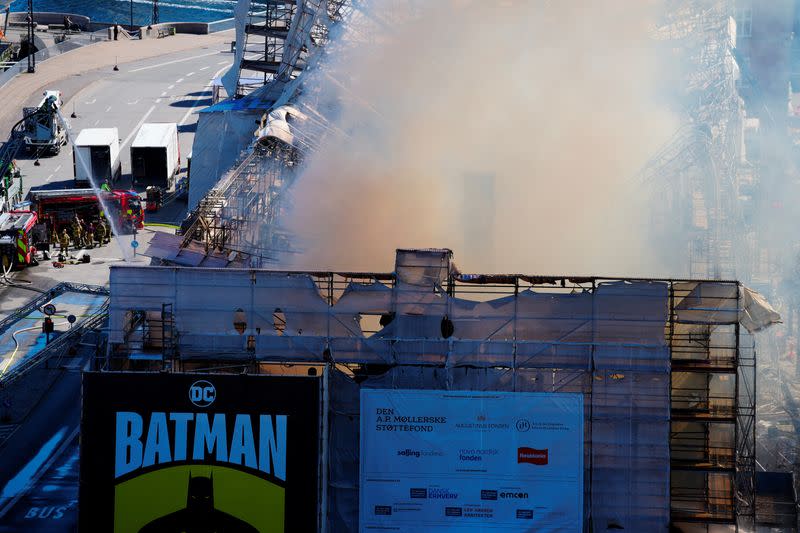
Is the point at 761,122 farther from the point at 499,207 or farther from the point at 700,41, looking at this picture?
the point at 499,207

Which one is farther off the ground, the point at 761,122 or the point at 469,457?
the point at 761,122

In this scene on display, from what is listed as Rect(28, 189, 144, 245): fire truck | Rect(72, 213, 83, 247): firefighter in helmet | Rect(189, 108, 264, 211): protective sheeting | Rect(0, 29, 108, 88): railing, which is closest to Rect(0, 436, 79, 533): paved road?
Rect(72, 213, 83, 247): firefighter in helmet

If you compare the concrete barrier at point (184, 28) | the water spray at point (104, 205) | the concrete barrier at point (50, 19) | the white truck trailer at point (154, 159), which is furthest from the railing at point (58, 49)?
the white truck trailer at point (154, 159)

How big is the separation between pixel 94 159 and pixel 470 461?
36.3 meters

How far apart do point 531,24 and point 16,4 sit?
437 feet

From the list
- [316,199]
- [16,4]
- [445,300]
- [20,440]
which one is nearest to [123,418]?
[445,300]

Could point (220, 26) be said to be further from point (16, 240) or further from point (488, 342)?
point (488, 342)

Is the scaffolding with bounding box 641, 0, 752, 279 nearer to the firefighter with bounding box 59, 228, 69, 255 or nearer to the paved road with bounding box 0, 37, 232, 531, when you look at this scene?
the paved road with bounding box 0, 37, 232, 531

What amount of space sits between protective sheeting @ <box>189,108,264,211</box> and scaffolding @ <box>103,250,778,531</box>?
85.2 ft

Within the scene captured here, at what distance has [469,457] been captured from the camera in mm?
23219

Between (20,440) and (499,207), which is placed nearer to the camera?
(20,440)

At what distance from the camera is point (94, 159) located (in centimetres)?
5553

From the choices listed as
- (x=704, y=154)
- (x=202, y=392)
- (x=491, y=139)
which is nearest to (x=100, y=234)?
(x=491, y=139)

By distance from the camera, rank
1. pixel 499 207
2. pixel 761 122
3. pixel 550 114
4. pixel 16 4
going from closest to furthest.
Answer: pixel 499 207
pixel 550 114
pixel 761 122
pixel 16 4
